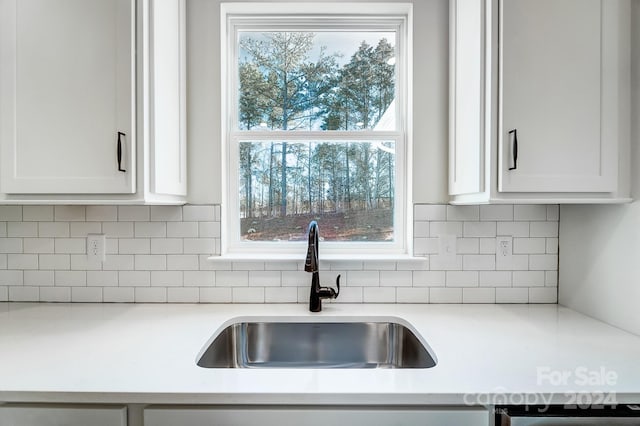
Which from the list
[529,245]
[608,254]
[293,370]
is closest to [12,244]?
[293,370]

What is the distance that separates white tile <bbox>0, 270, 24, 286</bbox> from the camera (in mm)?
1600

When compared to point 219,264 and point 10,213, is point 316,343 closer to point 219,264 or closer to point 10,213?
point 219,264

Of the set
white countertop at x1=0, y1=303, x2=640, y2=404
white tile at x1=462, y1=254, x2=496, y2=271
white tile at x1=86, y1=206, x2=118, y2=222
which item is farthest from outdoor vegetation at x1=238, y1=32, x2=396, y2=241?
white tile at x1=86, y1=206, x2=118, y2=222

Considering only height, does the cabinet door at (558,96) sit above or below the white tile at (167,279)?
above

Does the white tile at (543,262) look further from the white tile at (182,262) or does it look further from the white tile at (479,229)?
the white tile at (182,262)

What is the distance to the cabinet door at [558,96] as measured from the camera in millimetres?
1192

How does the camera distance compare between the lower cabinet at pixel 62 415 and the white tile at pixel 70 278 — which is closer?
the lower cabinet at pixel 62 415

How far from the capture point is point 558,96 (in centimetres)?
120

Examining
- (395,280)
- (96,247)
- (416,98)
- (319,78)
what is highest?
(319,78)

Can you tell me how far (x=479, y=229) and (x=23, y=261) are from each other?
2058mm

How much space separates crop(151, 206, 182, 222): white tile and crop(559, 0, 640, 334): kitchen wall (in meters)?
1.71

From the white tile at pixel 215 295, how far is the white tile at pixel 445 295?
92 cm

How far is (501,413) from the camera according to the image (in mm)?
851

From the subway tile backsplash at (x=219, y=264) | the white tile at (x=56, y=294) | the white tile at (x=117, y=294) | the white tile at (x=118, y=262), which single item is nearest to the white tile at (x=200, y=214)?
the subway tile backsplash at (x=219, y=264)
